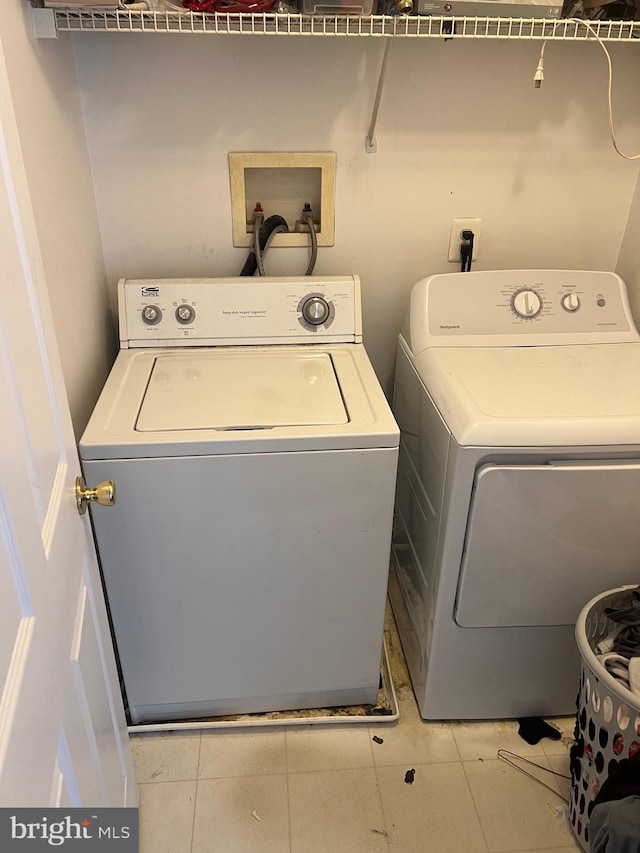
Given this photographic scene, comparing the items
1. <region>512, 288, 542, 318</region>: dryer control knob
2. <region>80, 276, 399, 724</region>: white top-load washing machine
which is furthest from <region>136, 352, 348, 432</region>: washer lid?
<region>512, 288, 542, 318</region>: dryer control knob

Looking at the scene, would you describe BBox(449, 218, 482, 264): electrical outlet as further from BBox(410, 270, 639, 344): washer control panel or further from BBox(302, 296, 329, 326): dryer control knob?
BBox(302, 296, 329, 326): dryer control knob

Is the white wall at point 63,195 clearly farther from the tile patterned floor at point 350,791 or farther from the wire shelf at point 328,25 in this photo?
the tile patterned floor at point 350,791

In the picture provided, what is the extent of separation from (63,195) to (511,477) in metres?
1.17

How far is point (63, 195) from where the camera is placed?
4.96 ft

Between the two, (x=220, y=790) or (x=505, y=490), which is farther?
(x=220, y=790)

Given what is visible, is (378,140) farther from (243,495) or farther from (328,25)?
(243,495)

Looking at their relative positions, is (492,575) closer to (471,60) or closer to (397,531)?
(397,531)

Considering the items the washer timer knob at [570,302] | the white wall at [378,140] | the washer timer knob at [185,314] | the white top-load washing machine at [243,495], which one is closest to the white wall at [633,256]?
the white wall at [378,140]

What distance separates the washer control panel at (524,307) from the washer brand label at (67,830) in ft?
4.11

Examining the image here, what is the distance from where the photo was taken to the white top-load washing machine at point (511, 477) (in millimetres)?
1389

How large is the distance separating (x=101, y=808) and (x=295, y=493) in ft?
2.17

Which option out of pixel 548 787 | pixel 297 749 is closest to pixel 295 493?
pixel 297 749

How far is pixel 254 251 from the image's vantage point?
1.87 metres

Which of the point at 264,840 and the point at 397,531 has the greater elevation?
the point at 397,531
